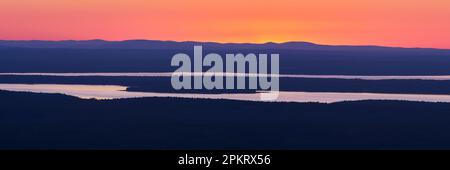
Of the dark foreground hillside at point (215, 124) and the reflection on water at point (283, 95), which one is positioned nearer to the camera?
the dark foreground hillside at point (215, 124)

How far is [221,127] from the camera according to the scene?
1043 inches

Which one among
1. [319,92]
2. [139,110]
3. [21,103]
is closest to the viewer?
[139,110]

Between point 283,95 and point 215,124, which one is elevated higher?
point 283,95

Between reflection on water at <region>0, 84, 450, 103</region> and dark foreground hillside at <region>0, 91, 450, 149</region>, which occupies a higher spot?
reflection on water at <region>0, 84, 450, 103</region>

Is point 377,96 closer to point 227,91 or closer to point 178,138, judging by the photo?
point 227,91

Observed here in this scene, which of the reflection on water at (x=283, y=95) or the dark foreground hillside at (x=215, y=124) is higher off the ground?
the reflection on water at (x=283, y=95)

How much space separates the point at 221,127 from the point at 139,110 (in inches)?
226

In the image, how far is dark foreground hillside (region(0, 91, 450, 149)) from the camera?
75.5 feet

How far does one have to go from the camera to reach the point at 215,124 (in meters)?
27.4

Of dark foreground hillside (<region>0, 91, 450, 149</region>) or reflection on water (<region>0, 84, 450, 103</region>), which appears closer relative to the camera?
dark foreground hillside (<region>0, 91, 450, 149</region>)

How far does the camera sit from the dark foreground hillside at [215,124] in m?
23.0

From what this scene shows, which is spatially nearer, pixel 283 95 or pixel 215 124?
pixel 215 124
